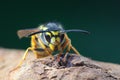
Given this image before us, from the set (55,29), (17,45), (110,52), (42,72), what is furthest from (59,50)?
(17,45)

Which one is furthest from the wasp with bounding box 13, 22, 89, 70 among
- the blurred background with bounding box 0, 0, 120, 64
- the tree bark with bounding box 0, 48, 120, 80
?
the blurred background with bounding box 0, 0, 120, 64

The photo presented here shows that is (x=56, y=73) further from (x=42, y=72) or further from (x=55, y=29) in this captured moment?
(x=55, y=29)

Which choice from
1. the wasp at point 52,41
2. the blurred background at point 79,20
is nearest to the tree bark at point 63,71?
the wasp at point 52,41

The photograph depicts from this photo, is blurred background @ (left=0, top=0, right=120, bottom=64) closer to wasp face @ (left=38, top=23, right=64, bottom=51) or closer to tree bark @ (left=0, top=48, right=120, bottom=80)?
wasp face @ (left=38, top=23, right=64, bottom=51)

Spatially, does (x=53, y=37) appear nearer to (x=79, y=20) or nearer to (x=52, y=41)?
(x=52, y=41)

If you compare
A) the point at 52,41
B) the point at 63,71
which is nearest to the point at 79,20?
the point at 52,41

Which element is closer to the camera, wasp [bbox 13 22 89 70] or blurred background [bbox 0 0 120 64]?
wasp [bbox 13 22 89 70]

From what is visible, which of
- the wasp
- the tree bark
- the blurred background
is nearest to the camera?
the tree bark

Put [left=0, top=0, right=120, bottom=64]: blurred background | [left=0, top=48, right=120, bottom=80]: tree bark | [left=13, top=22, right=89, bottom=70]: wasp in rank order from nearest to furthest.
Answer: [left=0, top=48, right=120, bottom=80]: tree bark, [left=13, top=22, right=89, bottom=70]: wasp, [left=0, top=0, right=120, bottom=64]: blurred background
